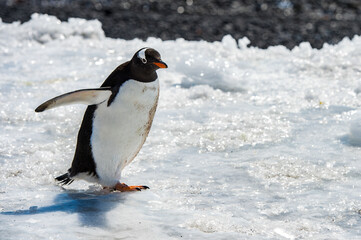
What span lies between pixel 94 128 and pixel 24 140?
37.3 inches

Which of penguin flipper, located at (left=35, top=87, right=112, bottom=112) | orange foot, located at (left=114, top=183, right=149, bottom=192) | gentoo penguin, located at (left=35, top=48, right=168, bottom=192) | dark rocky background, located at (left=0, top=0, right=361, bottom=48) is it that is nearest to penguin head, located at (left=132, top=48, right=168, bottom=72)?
gentoo penguin, located at (left=35, top=48, right=168, bottom=192)

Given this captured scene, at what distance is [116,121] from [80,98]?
216mm

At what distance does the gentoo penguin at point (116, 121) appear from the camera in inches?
114

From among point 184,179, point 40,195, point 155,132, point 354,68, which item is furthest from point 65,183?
point 354,68

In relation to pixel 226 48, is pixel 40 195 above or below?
below

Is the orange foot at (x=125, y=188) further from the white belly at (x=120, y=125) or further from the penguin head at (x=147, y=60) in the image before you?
the penguin head at (x=147, y=60)

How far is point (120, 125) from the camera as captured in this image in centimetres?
291

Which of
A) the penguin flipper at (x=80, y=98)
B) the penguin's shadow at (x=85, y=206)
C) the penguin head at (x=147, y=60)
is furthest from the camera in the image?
the penguin head at (x=147, y=60)

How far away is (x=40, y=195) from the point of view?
2.78 meters

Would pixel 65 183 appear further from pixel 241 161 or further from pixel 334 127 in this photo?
pixel 334 127

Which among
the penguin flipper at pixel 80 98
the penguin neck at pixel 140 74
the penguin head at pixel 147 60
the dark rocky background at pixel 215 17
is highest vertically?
the dark rocky background at pixel 215 17

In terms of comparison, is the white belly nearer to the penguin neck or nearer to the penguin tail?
the penguin neck

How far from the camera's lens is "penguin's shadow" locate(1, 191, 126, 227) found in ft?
8.26

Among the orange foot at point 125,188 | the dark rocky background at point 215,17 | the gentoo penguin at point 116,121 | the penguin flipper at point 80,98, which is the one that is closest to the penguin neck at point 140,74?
the gentoo penguin at point 116,121
